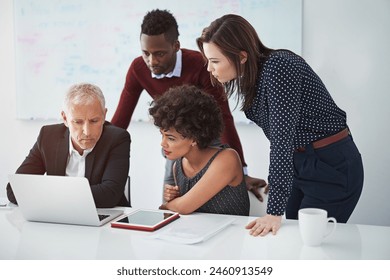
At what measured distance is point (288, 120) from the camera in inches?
52.1

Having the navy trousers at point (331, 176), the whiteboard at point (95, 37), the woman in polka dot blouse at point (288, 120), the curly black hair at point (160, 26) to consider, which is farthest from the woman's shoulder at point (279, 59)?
the whiteboard at point (95, 37)

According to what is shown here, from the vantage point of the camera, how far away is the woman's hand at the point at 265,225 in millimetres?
1252

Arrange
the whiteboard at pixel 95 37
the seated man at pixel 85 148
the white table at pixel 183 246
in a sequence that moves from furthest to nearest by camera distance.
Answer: the whiteboard at pixel 95 37 < the seated man at pixel 85 148 < the white table at pixel 183 246

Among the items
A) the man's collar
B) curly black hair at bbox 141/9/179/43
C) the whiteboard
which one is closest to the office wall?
the whiteboard

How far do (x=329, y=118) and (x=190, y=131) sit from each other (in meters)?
0.48

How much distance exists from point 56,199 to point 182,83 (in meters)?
1.03

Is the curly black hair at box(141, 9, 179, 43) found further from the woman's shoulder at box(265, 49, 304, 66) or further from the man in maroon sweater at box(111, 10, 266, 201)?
the woman's shoulder at box(265, 49, 304, 66)

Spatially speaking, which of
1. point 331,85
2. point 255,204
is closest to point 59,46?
point 331,85

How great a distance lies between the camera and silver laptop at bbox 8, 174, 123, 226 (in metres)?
1.31

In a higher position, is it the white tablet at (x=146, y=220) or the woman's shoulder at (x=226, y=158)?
the woman's shoulder at (x=226, y=158)

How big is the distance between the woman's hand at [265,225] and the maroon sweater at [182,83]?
0.86 m

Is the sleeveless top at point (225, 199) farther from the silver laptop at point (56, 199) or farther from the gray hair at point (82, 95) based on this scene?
the gray hair at point (82, 95)

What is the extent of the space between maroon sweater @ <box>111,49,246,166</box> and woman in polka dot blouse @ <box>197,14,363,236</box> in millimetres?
621

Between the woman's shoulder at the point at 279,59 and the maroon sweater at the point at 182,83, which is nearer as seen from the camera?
the woman's shoulder at the point at 279,59
